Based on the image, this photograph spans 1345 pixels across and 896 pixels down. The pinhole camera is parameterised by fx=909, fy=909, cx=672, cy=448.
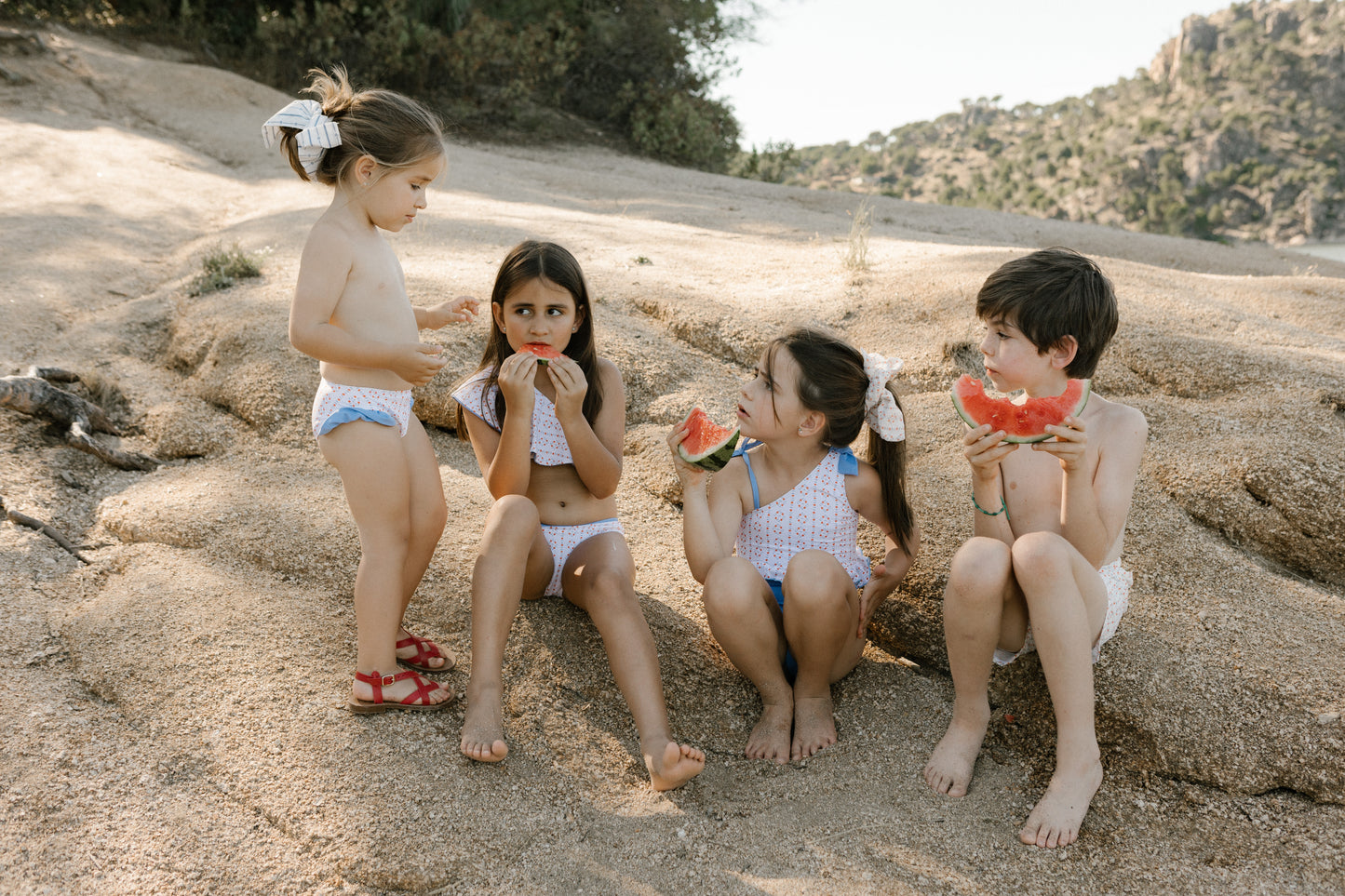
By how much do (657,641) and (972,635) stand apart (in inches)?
47.0

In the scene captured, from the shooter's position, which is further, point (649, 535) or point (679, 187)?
point (679, 187)

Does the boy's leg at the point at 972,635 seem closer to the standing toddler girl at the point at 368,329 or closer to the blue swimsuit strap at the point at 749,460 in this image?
the blue swimsuit strap at the point at 749,460

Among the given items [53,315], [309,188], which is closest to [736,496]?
[53,315]

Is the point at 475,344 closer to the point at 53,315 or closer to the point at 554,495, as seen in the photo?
the point at 554,495

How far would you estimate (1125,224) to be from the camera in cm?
4297

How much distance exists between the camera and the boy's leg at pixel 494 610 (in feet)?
9.28

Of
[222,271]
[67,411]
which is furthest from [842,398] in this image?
[222,271]

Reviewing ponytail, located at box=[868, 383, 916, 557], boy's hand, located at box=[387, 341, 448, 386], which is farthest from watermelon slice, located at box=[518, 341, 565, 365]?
ponytail, located at box=[868, 383, 916, 557]

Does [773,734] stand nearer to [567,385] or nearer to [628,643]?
[628,643]

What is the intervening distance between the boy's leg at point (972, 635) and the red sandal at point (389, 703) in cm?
164

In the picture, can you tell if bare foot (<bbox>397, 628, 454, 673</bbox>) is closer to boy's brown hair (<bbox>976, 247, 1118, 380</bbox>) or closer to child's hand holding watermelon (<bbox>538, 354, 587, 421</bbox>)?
child's hand holding watermelon (<bbox>538, 354, 587, 421</bbox>)

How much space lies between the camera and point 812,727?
10.2 feet

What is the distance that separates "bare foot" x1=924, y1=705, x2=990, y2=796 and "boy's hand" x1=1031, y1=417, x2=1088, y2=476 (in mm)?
860

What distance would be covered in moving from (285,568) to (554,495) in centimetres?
117
